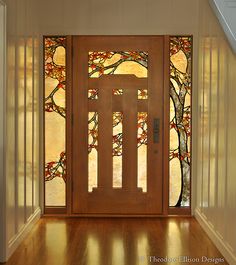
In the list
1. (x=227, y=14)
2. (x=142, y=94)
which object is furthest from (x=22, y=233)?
(x=227, y=14)

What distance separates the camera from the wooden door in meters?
6.45

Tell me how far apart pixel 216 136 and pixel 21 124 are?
6.16ft

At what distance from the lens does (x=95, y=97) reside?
21.3ft

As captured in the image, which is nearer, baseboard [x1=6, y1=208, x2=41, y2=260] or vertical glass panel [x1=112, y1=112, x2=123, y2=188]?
baseboard [x1=6, y1=208, x2=41, y2=260]

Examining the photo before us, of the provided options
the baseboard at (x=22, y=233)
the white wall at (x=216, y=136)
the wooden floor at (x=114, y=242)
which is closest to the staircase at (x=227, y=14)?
the white wall at (x=216, y=136)

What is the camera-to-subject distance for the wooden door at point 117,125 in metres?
6.45

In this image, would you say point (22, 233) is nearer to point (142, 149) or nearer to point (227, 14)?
point (142, 149)

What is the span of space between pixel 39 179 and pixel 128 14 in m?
2.19

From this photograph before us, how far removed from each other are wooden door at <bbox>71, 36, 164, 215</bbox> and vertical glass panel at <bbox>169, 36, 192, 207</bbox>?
14cm

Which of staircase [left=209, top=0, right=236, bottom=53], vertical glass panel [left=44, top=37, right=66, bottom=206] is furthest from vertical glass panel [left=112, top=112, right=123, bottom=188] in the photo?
staircase [left=209, top=0, right=236, bottom=53]

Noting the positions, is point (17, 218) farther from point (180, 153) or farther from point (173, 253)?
point (180, 153)

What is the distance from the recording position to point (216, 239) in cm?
509

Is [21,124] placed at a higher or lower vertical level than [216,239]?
higher

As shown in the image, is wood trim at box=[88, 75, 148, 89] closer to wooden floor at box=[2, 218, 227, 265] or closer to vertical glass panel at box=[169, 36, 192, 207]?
vertical glass panel at box=[169, 36, 192, 207]
